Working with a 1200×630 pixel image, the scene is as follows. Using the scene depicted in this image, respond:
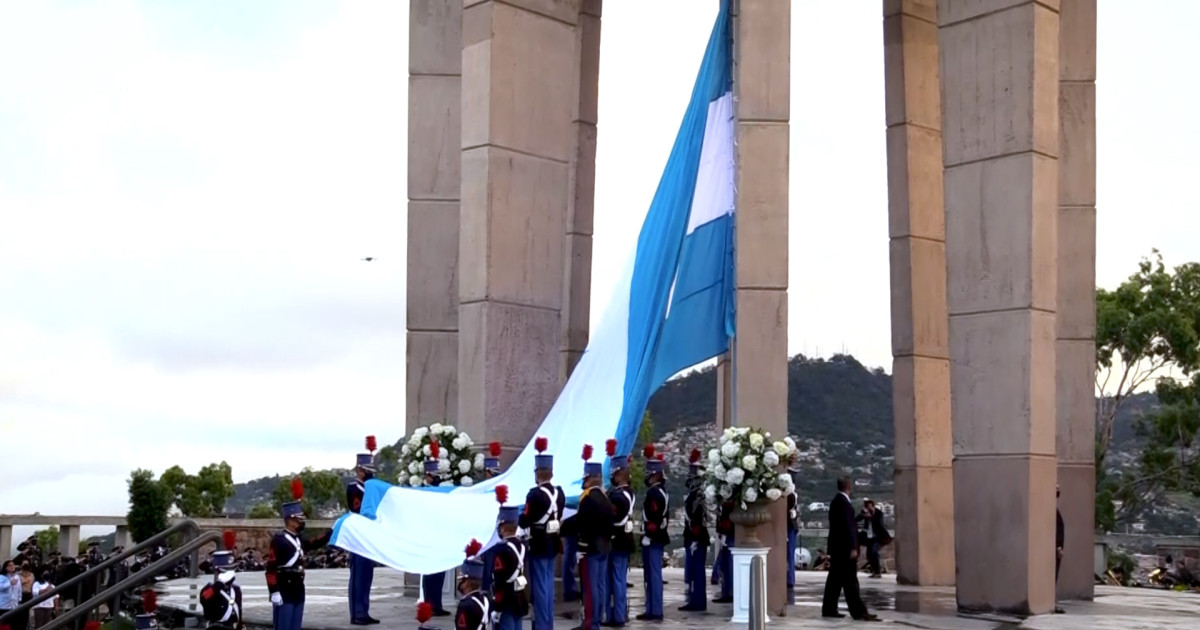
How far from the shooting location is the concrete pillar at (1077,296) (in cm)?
2127

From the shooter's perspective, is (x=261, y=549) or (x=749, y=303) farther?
(x=261, y=549)

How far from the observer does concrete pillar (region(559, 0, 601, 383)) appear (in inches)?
1020

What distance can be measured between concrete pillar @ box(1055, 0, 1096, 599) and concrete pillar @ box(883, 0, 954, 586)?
2.47 metres

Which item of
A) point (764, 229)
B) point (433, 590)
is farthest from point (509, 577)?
point (764, 229)

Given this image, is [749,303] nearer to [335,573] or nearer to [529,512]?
[529,512]

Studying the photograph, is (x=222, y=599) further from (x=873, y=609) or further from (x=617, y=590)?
(x=873, y=609)

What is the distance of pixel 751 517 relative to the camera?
1636 centimetres

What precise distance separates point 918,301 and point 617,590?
34.3ft

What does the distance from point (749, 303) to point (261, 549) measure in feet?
69.3

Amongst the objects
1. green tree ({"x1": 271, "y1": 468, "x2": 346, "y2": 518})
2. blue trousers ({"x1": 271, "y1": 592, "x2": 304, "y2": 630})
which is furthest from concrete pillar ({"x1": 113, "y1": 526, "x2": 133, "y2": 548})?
green tree ({"x1": 271, "y1": 468, "x2": 346, "y2": 518})

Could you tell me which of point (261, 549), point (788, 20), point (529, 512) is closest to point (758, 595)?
point (529, 512)

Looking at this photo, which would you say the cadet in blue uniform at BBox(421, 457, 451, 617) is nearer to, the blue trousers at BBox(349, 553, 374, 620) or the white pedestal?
A: the blue trousers at BBox(349, 553, 374, 620)

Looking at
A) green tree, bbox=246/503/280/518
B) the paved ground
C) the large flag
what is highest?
the large flag

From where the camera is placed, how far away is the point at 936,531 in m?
24.1
